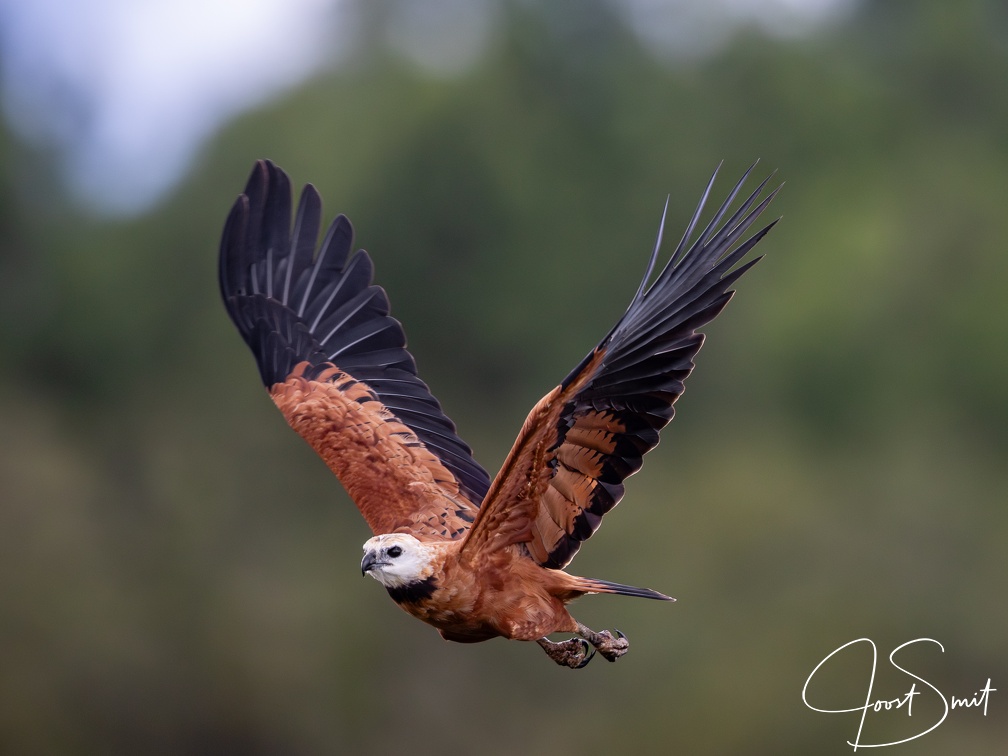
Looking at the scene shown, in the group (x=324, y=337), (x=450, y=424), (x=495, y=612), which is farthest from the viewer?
(x=324, y=337)

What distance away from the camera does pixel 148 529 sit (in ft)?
69.3

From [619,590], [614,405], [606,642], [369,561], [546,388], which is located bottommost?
[369,561]

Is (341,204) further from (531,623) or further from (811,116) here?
(531,623)

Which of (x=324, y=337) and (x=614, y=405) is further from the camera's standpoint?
(x=324, y=337)

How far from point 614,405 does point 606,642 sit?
62.2 inches

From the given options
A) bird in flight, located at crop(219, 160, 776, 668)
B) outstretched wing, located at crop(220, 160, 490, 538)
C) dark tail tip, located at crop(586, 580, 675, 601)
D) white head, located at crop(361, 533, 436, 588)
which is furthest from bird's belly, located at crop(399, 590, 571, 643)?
outstretched wing, located at crop(220, 160, 490, 538)

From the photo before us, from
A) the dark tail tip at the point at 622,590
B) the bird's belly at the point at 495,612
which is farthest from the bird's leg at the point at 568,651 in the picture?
the dark tail tip at the point at 622,590

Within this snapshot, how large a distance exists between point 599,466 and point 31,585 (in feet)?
54.2

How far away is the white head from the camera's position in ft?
21.1

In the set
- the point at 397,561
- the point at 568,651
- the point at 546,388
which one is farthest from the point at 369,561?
the point at 546,388

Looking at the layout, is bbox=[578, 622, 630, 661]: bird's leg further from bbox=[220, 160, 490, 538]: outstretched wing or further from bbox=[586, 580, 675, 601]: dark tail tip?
bbox=[220, 160, 490, 538]: outstretched wing

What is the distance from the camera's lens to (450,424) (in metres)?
8.16

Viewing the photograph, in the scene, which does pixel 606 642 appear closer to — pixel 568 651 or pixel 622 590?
pixel 568 651

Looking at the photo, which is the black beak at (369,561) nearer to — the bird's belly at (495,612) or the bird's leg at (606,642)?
the bird's belly at (495,612)
